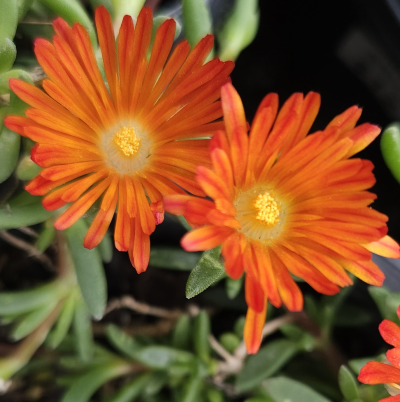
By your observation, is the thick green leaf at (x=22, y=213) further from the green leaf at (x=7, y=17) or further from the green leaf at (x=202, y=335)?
the green leaf at (x=202, y=335)

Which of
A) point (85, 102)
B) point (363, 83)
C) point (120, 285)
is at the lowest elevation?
point (120, 285)

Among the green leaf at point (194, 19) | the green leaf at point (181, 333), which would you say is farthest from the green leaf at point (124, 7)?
the green leaf at point (181, 333)

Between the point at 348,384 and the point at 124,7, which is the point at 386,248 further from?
the point at 124,7

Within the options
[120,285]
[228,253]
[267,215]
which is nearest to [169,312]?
[120,285]

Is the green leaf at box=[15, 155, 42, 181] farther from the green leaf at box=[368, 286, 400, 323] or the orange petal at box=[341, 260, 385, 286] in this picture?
the green leaf at box=[368, 286, 400, 323]

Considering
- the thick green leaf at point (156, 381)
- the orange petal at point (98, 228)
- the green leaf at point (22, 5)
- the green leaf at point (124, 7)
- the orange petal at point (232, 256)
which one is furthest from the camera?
the thick green leaf at point (156, 381)

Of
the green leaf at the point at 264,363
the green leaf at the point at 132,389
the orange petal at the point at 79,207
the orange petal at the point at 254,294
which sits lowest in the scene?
the green leaf at the point at 132,389

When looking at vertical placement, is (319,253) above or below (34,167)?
above

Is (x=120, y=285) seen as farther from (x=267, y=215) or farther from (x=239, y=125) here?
(x=239, y=125)
